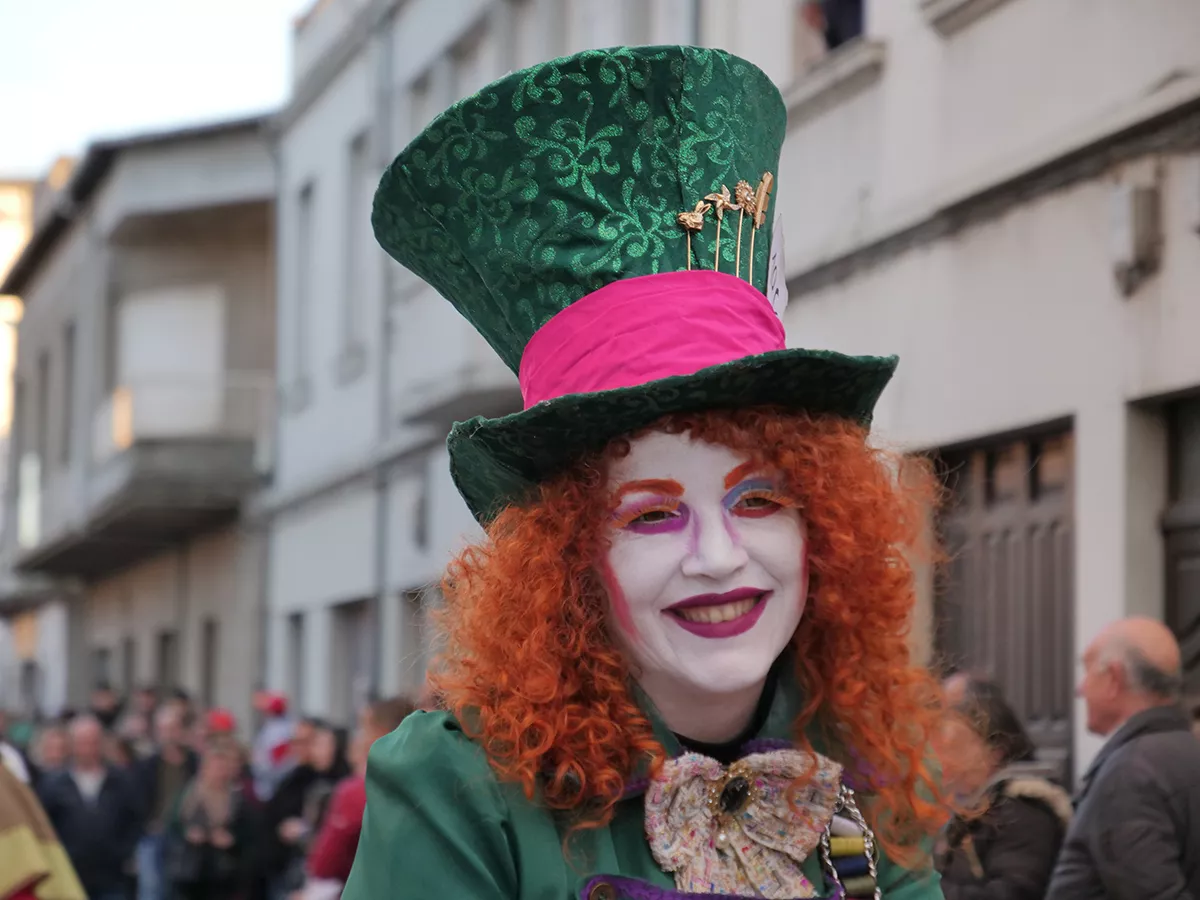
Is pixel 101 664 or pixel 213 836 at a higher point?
pixel 101 664

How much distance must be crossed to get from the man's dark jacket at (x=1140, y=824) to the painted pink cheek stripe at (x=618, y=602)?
2.73m

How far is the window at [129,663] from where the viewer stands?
93.2ft

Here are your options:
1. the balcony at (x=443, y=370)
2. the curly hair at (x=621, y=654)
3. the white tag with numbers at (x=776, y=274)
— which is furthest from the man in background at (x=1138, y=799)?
the balcony at (x=443, y=370)

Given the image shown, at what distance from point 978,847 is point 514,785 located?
10.5ft

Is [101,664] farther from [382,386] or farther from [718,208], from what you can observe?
[718,208]

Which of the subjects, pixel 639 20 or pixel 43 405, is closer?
pixel 639 20

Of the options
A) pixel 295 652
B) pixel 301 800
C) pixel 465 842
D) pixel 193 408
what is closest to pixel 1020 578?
pixel 301 800

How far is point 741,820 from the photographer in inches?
113

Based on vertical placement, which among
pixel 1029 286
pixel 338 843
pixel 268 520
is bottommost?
pixel 338 843

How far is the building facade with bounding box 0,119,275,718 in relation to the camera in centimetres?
2223

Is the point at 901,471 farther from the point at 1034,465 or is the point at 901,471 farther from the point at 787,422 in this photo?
the point at 1034,465

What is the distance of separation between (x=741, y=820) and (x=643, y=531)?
1.39ft

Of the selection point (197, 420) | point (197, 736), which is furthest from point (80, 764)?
point (197, 420)

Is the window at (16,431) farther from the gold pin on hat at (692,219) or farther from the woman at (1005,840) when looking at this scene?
the gold pin on hat at (692,219)
